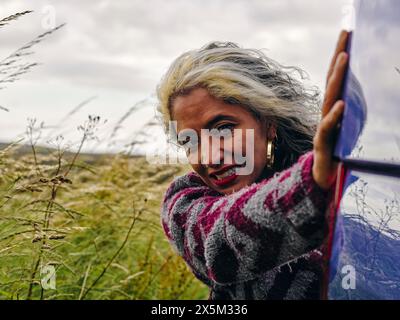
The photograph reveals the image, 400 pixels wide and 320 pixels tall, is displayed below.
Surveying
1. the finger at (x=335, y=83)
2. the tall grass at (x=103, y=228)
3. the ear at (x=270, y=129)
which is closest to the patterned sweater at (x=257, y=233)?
A: the finger at (x=335, y=83)

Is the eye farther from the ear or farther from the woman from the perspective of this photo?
the ear

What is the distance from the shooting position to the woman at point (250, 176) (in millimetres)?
1155

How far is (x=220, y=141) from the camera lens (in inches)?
66.0

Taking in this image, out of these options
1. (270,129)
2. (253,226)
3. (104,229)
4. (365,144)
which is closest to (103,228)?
(104,229)

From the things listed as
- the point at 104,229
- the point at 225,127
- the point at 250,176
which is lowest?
the point at 104,229

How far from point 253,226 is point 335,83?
37cm

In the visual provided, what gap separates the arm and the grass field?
108cm

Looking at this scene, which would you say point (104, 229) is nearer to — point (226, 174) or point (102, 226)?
point (102, 226)

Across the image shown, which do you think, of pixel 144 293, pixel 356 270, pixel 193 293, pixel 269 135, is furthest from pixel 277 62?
pixel 193 293

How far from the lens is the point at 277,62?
2064mm

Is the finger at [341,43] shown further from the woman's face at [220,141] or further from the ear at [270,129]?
the ear at [270,129]

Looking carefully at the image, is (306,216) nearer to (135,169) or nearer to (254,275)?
(254,275)

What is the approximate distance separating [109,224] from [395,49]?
2805 mm
